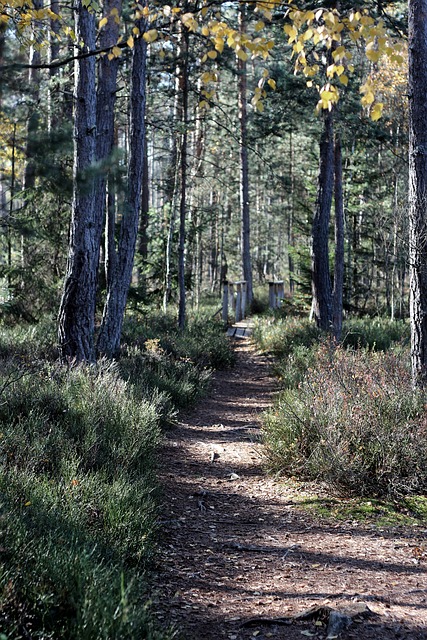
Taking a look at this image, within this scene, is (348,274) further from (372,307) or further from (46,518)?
(46,518)

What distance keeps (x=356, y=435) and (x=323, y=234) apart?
9996mm

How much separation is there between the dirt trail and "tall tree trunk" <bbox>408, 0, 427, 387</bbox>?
239cm

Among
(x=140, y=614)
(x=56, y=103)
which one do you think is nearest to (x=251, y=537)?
(x=140, y=614)

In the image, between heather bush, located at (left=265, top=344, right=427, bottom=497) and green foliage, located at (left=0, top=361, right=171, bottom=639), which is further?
heather bush, located at (left=265, top=344, right=427, bottom=497)

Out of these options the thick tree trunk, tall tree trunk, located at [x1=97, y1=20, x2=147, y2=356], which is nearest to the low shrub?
the thick tree trunk

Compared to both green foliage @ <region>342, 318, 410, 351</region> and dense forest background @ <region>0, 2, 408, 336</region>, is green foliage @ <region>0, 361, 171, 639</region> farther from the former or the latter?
green foliage @ <region>342, 318, 410, 351</region>

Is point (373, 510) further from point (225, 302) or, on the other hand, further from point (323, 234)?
point (225, 302)

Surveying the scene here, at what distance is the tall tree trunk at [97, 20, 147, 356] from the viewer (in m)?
10.6

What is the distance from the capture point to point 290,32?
11.9ft


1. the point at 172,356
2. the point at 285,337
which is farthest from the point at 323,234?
the point at 172,356

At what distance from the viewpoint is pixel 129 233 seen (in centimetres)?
1090

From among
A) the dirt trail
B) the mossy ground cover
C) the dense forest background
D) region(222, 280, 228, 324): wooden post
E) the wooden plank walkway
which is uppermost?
the dense forest background

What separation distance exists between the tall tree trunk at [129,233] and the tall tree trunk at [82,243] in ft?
5.96

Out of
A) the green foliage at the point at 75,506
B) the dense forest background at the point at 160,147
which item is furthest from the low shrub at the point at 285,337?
the green foliage at the point at 75,506
